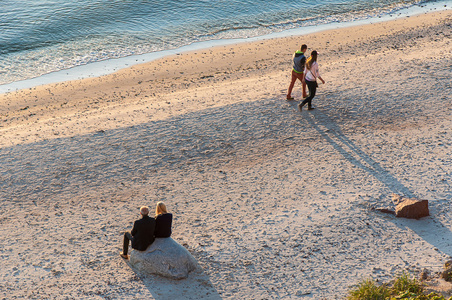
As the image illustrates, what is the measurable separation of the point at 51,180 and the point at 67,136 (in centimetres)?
219

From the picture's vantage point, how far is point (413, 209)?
31.1 ft

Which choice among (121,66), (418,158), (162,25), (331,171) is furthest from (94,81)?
(418,158)

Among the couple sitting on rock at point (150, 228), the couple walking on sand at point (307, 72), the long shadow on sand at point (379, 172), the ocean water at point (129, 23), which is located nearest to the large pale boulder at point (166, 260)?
the couple sitting on rock at point (150, 228)

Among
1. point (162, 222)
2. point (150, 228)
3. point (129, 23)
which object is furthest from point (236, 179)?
point (129, 23)

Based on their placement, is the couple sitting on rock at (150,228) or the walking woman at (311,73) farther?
the walking woman at (311,73)

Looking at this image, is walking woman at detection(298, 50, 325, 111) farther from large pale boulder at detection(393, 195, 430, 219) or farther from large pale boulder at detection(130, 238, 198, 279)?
large pale boulder at detection(130, 238, 198, 279)

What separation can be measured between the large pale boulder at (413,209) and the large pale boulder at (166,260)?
175 inches

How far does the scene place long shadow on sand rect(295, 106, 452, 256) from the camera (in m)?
9.07

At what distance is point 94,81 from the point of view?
1939 centimetres

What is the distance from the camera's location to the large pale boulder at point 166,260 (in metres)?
8.12

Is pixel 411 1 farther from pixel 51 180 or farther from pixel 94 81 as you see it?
pixel 51 180

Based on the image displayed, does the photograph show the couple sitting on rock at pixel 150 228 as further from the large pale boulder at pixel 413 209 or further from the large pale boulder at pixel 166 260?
the large pale boulder at pixel 413 209

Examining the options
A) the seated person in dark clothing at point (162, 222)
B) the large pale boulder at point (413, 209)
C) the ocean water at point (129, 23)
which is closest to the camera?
the seated person in dark clothing at point (162, 222)

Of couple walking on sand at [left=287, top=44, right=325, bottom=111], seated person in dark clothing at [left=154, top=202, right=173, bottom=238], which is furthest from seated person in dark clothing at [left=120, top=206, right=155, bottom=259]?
couple walking on sand at [left=287, top=44, right=325, bottom=111]
